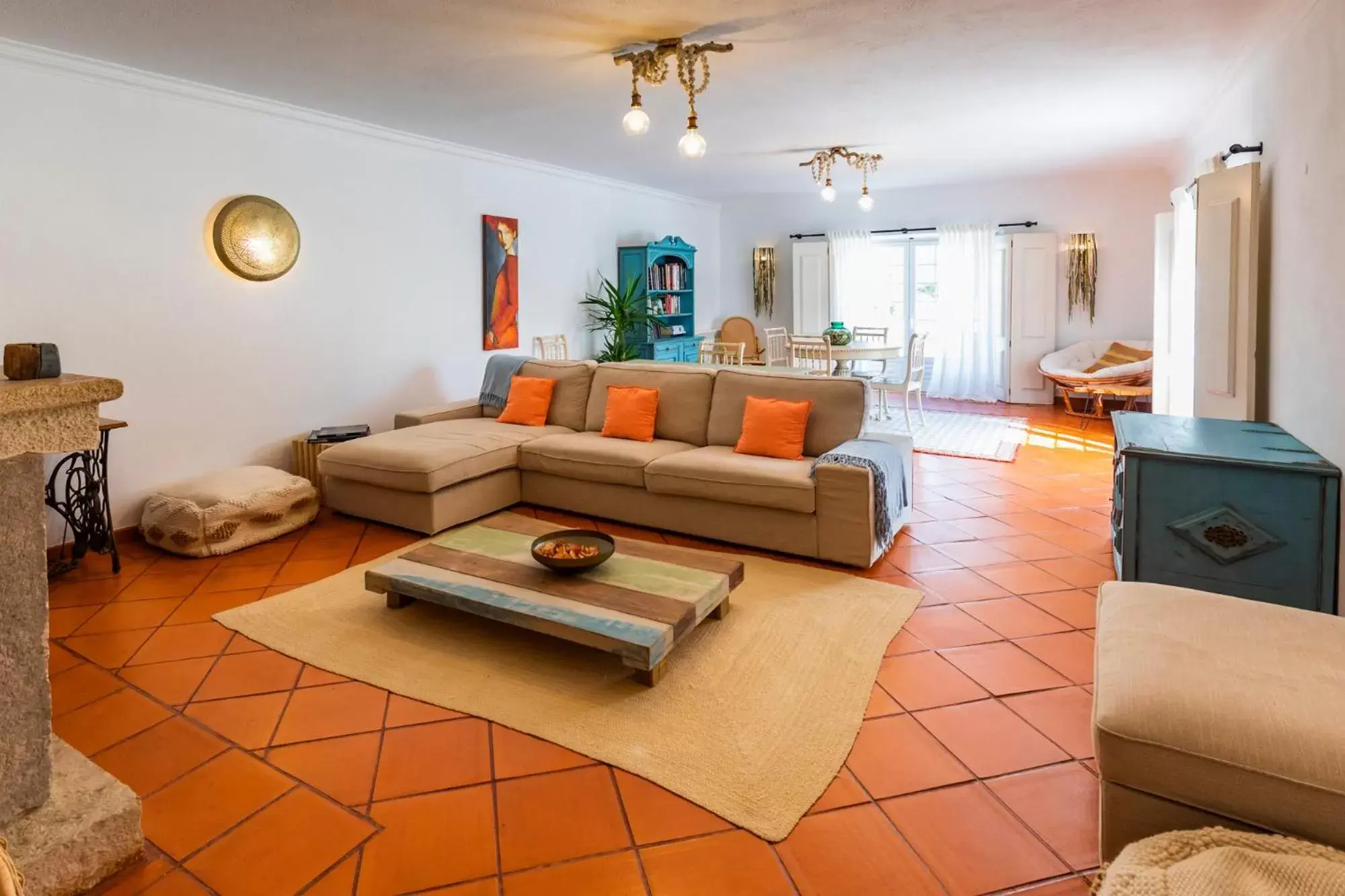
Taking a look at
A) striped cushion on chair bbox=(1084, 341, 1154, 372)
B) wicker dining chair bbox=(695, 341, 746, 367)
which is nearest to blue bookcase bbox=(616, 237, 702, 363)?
wicker dining chair bbox=(695, 341, 746, 367)

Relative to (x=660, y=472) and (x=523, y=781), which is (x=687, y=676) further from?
(x=660, y=472)

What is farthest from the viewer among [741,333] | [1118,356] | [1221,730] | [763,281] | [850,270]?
[763,281]

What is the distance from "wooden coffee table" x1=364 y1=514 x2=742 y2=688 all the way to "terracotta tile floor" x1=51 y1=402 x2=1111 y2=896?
1.19 feet

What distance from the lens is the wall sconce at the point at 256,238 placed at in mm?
4238

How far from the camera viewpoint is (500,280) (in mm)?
6242

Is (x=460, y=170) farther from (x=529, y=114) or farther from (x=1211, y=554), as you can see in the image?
(x=1211, y=554)

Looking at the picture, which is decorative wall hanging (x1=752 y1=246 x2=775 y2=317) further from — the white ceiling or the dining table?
the white ceiling

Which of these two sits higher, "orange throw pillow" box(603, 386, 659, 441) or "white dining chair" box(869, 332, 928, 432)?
"white dining chair" box(869, 332, 928, 432)

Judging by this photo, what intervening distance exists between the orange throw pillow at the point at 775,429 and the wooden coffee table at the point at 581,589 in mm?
1036

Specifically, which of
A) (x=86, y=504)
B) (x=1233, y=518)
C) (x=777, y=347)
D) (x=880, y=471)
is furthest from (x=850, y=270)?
(x=86, y=504)

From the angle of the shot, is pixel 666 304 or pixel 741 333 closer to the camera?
pixel 666 304

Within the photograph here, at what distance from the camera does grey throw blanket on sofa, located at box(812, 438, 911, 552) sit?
3428mm

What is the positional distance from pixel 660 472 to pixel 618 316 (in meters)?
3.33

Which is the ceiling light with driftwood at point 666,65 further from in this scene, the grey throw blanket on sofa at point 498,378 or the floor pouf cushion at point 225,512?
the floor pouf cushion at point 225,512
